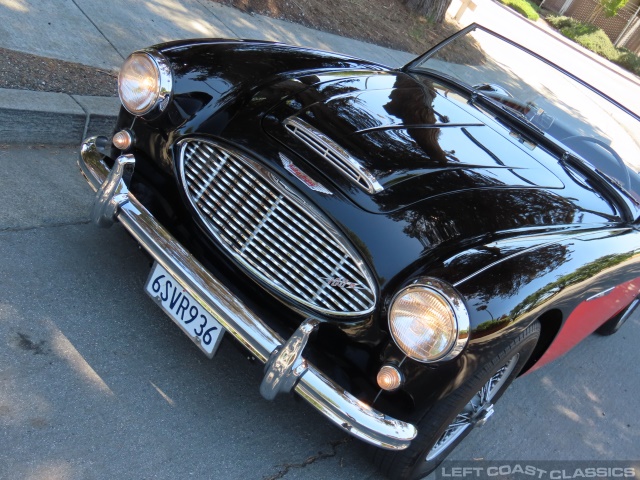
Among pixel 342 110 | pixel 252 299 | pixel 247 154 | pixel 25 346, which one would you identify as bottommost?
pixel 25 346

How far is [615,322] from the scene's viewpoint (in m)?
4.61

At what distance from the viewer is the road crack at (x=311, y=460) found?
257cm

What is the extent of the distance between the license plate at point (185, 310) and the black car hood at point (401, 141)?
718 mm

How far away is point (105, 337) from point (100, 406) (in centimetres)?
39

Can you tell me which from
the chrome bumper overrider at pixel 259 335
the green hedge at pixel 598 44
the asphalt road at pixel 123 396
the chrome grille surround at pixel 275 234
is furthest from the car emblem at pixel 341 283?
the green hedge at pixel 598 44

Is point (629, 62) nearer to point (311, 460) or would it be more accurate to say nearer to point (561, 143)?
point (561, 143)

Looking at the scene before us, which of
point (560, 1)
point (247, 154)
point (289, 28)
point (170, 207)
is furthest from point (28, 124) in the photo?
point (560, 1)

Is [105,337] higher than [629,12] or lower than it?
lower

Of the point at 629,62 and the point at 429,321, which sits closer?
the point at 429,321

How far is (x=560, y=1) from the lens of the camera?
32.9m

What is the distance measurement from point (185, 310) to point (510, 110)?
2.26 m

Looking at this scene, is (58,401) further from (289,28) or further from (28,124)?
(289,28)

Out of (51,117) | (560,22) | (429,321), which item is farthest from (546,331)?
(560,22)

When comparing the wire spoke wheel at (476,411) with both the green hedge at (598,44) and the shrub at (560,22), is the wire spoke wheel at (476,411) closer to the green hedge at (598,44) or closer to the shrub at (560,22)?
the green hedge at (598,44)
